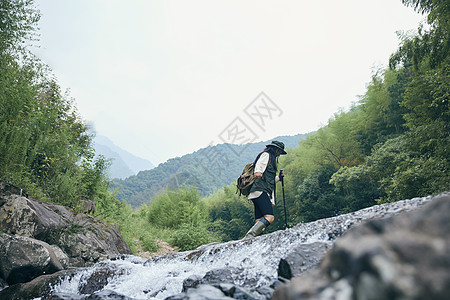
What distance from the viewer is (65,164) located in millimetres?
7113

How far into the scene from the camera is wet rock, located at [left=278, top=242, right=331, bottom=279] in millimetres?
2426

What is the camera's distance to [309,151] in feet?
78.1

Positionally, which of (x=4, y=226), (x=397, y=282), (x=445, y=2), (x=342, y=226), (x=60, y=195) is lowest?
(x=342, y=226)

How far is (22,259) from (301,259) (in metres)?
3.70

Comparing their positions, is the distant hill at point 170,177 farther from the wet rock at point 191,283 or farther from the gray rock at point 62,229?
the wet rock at point 191,283

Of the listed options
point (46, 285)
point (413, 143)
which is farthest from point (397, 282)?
point (413, 143)

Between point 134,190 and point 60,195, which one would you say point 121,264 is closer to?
point 60,195

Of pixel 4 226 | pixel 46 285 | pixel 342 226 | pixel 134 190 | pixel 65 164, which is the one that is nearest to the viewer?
pixel 342 226

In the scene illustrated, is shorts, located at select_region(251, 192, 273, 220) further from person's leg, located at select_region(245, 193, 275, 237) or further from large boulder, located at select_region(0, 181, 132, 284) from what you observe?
large boulder, located at select_region(0, 181, 132, 284)

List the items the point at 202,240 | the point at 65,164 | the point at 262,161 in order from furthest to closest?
the point at 202,240 → the point at 65,164 → the point at 262,161

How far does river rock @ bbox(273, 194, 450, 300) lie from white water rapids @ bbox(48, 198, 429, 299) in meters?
1.94

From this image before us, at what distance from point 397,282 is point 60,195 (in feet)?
24.1

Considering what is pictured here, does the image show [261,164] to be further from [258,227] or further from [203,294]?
[203,294]

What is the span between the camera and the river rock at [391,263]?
27.3 inches
